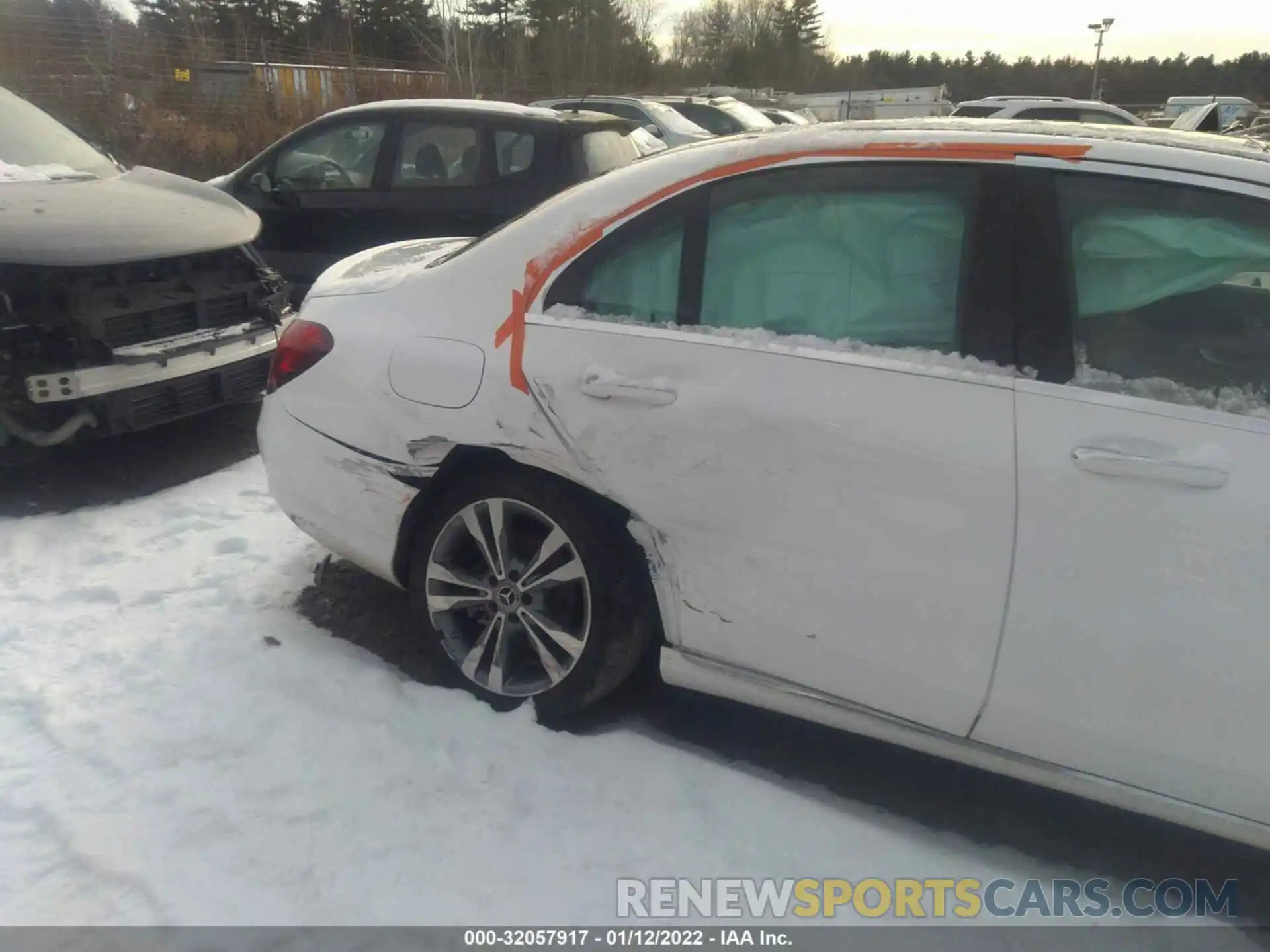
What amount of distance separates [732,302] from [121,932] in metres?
2.06

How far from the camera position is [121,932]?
2188mm

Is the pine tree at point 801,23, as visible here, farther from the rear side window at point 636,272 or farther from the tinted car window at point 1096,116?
the rear side window at point 636,272

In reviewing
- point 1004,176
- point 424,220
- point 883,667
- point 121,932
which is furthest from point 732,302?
point 424,220

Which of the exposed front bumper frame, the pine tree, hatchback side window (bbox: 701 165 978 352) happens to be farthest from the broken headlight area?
the pine tree

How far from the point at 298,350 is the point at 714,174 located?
1.47m

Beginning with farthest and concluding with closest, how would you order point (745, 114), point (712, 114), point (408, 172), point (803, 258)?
point (745, 114) < point (712, 114) < point (408, 172) < point (803, 258)

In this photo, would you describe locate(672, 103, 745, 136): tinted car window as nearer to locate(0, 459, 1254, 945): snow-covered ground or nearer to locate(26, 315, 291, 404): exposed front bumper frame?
locate(26, 315, 291, 404): exposed front bumper frame

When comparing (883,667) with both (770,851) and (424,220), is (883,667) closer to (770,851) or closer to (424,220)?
(770,851)

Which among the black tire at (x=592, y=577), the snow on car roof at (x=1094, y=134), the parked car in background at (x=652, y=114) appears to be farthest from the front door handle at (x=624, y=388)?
the parked car in background at (x=652, y=114)

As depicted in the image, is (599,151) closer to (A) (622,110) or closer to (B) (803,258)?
(B) (803,258)

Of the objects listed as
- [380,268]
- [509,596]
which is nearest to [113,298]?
[380,268]

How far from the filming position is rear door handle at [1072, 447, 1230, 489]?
199 cm

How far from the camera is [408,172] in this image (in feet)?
23.4

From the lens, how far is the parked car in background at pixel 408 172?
686 cm
